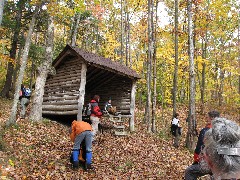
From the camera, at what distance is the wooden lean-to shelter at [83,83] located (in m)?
14.1

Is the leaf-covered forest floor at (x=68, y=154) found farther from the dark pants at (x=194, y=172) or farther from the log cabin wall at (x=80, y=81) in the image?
the dark pants at (x=194, y=172)

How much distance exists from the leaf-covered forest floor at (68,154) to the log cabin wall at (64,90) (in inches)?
57.7

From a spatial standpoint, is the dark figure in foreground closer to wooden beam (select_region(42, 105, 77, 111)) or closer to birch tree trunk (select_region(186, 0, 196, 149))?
birch tree trunk (select_region(186, 0, 196, 149))

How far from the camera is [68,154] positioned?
9.41 metres

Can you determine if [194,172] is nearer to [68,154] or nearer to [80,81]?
[68,154]


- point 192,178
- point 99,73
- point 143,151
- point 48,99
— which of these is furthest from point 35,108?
point 192,178

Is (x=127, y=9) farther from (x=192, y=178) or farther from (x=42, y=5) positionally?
(x=192, y=178)

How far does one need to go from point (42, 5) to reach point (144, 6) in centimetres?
1255

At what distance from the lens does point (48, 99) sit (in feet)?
53.5

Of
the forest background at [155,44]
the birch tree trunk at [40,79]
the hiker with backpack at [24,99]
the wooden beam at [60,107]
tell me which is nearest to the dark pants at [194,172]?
the forest background at [155,44]

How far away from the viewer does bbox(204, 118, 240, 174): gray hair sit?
1.82m

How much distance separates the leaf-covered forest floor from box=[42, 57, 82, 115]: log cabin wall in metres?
1.47

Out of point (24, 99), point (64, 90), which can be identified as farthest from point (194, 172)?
point (24, 99)

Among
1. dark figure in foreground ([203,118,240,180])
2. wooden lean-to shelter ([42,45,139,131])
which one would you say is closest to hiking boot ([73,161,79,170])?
wooden lean-to shelter ([42,45,139,131])
